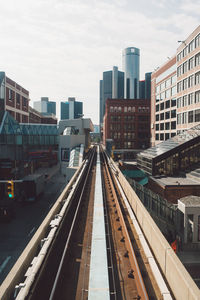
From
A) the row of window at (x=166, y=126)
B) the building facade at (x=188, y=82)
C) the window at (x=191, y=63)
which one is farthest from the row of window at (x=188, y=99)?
the row of window at (x=166, y=126)

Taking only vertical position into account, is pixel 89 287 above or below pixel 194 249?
above

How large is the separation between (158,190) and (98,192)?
9600mm

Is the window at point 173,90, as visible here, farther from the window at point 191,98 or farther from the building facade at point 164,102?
the window at point 191,98

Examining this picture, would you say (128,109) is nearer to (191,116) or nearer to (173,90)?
(173,90)

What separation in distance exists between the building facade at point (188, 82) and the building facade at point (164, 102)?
13.8 ft

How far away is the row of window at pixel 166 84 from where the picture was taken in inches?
2007

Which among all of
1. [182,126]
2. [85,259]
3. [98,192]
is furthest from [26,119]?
[85,259]

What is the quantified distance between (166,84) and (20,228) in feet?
156

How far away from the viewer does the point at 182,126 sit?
45.2 metres

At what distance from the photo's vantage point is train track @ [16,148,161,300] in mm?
7551

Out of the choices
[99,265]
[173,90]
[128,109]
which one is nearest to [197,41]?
[173,90]

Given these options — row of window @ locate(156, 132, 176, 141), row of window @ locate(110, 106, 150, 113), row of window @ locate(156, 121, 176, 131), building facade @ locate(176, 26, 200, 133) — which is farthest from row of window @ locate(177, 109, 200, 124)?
row of window @ locate(110, 106, 150, 113)

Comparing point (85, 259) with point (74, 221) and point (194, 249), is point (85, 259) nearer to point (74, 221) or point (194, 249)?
point (74, 221)

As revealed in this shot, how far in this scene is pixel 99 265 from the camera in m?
9.29
